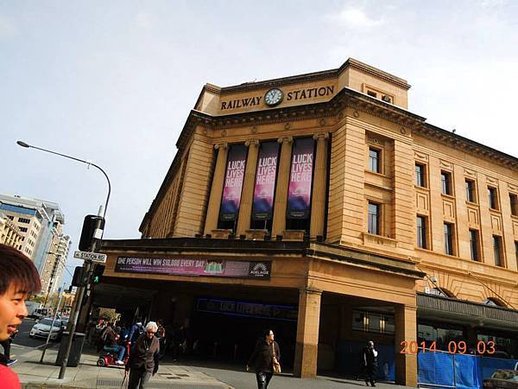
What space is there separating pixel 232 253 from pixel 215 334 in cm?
887

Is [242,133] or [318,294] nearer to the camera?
[318,294]

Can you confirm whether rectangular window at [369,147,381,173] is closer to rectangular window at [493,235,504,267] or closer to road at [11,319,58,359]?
rectangular window at [493,235,504,267]

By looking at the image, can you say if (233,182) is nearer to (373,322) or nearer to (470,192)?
(373,322)

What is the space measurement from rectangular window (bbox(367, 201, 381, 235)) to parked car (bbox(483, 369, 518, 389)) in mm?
9912

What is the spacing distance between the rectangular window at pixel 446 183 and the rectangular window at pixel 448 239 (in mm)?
2490

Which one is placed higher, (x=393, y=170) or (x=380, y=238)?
(x=393, y=170)

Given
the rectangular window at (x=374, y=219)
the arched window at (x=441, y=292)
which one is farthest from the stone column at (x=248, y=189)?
the arched window at (x=441, y=292)

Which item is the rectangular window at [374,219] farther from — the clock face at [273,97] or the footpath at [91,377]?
the footpath at [91,377]

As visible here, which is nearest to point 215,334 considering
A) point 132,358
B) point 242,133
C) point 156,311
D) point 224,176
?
point 156,311

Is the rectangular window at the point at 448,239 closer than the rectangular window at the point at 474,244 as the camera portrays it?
Yes

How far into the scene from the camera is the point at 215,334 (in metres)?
24.8

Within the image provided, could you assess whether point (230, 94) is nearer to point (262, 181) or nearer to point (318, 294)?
point (262, 181)

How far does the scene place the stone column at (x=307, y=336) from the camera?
16219 millimetres

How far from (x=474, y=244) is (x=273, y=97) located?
716 inches
